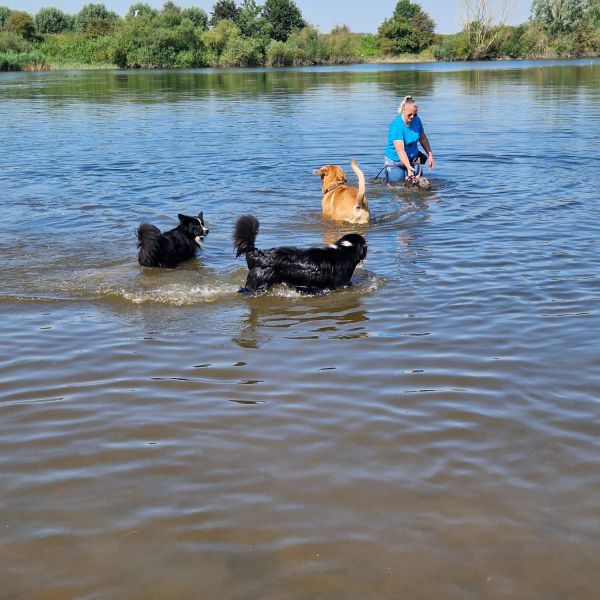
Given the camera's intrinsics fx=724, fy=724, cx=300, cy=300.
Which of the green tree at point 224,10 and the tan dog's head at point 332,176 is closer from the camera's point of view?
the tan dog's head at point 332,176

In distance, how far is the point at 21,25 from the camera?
93.5 meters

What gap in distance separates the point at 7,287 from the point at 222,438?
4.21m

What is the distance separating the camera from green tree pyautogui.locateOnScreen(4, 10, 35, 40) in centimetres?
9294

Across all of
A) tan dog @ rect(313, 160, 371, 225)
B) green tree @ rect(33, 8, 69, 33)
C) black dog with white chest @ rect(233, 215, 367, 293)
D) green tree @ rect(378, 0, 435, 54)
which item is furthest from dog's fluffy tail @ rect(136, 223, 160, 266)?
green tree @ rect(33, 8, 69, 33)

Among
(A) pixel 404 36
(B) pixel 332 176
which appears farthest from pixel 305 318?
(A) pixel 404 36

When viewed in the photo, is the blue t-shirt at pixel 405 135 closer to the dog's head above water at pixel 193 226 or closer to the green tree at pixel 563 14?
the dog's head above water at pixel 193 226

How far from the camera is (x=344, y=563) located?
3.13 m

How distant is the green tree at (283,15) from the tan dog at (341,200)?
10433 centimetres

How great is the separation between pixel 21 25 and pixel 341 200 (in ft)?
318

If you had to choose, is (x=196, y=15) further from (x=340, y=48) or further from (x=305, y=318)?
(x=305, y=318)

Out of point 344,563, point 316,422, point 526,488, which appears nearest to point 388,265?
point 316,422

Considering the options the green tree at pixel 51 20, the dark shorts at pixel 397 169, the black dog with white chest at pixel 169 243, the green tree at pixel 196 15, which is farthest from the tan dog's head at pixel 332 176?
the green tree at pixel 51 20

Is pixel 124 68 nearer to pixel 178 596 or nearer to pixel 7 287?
pixel 7 287

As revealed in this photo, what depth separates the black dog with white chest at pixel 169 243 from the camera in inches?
314
